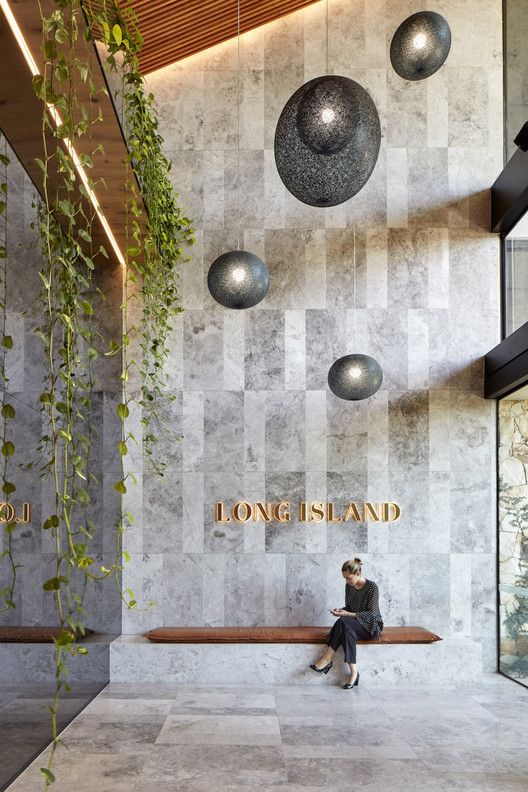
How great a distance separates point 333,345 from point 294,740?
411 cm

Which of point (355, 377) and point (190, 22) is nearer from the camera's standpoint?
point (355, 377)

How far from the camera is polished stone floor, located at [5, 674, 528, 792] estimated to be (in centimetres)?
484

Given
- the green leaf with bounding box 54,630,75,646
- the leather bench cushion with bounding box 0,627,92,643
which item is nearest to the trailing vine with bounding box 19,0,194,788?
the green leaf with bounding box 54,630,75,646

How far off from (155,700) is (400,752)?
2334mm

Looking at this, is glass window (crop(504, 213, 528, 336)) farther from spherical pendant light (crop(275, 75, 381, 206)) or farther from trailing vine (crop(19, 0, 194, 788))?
spherical pendant light (crop(275, 75, 381, 206))

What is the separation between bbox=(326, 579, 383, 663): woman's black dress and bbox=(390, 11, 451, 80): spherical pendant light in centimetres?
454

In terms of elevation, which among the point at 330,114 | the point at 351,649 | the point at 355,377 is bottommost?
the point at 351,649

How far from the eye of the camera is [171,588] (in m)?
8.20

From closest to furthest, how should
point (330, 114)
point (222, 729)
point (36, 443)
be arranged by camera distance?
point (330, 114) < point (222, 729) < point (36, 443)

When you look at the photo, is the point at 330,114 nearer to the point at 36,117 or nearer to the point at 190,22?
the point at 36,117

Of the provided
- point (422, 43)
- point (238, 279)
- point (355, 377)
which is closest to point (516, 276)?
point (355, 377)

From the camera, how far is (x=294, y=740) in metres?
5.66

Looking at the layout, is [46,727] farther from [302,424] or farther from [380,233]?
[380,233]

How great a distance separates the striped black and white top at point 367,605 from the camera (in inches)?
294
